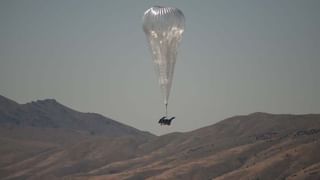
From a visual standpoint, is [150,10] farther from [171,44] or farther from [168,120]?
[168,120]

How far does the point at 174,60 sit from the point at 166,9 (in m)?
7.01

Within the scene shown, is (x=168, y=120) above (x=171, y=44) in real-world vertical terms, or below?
below

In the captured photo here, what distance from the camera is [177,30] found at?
263ft

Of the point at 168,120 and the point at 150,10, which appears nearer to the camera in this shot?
the point at 168,120

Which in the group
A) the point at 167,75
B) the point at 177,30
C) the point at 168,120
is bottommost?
the point at 168,120

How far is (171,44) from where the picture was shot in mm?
81500

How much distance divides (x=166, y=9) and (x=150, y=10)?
9.23 feet

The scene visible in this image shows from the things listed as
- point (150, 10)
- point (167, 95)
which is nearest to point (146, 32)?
point (150, 10)

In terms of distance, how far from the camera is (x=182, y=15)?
81062 mm

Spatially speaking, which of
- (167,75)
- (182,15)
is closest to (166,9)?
(182,15)

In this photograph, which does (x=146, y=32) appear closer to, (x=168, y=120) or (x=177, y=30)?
(x=177, y=30)

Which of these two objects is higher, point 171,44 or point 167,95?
point 171,44

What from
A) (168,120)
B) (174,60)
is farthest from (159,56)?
(168,120)

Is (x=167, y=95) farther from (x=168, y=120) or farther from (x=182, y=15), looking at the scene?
(x=182, y=15)
